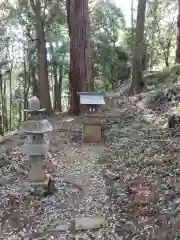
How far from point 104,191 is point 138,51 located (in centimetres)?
721

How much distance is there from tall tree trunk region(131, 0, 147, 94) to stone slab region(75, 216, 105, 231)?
25.9ft

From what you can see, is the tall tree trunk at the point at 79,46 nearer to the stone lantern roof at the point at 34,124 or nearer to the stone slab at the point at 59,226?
the stone lantern roof at the point at 34,124

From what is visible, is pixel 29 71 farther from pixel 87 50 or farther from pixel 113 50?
pixel 87 50

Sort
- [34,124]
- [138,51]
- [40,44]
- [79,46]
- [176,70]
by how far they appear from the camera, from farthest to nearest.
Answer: [40,44] < [138,51] < [176,70] < [79,46] < [34,124]

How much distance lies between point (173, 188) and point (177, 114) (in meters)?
3.13

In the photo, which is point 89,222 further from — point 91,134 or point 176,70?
point 176,70

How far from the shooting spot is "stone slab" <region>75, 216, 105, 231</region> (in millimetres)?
3748

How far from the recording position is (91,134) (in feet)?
23.7

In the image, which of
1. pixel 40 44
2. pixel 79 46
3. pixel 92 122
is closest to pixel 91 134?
pixel 92 122

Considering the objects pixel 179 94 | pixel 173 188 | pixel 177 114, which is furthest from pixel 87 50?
pixel 173 188

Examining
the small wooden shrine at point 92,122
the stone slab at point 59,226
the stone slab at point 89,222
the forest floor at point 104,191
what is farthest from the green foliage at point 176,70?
the stone slab at point 59,226

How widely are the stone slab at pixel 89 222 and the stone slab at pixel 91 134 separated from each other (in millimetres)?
3322

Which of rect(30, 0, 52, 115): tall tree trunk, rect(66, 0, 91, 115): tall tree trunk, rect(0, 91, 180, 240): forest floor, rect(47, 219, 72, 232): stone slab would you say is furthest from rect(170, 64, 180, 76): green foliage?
rect(47, 219, 72, 232): stone slab

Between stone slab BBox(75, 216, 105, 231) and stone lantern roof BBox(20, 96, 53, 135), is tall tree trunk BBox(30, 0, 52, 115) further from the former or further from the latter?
stone slab BBox(75, 216, 105, 231)
